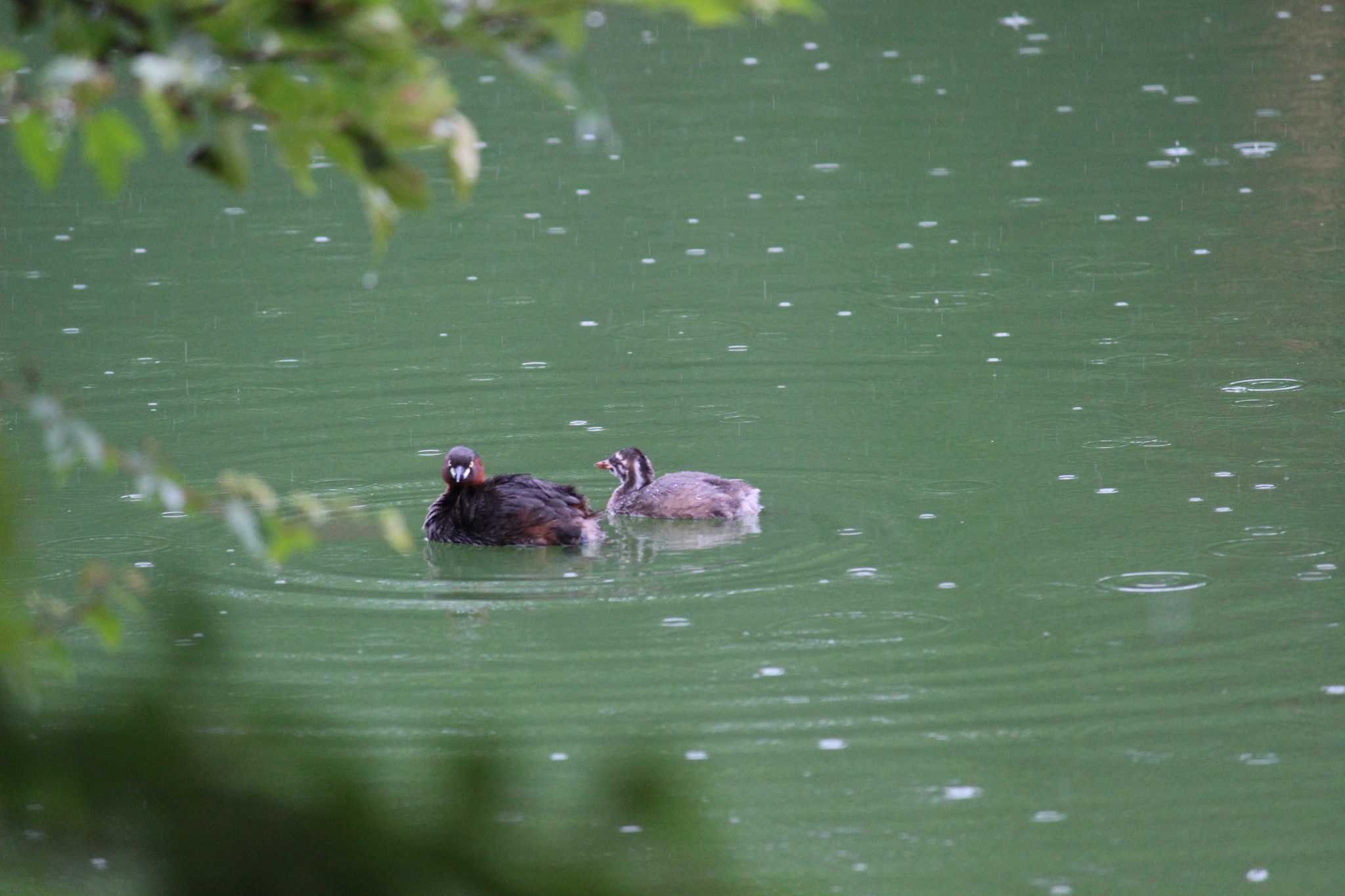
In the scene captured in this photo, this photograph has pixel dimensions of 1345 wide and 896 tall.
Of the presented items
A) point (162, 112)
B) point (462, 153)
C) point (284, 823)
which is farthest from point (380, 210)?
point (284, 823)

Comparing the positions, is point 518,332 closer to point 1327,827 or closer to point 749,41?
point 1327,827

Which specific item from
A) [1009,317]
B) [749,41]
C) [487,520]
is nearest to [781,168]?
[1009,317]

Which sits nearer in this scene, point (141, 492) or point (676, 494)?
point (141, 492)

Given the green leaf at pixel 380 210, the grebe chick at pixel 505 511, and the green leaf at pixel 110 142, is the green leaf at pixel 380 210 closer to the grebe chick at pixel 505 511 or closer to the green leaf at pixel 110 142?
the green leaf at pixel 110 142

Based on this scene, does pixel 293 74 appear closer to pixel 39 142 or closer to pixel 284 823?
pixel 39 142

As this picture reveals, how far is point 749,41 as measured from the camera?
25469 mm

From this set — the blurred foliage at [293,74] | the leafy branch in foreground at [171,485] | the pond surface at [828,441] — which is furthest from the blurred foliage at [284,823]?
the blurred foliage at [293,74]

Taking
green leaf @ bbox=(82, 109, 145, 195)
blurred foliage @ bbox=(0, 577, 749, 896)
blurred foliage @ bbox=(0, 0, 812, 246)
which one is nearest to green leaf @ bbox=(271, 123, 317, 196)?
blurred foliage @ bbox=(0, 0, 812, 246)

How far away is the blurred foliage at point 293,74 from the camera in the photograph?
5.35 feet

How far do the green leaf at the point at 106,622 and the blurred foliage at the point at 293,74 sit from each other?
0.37 metres

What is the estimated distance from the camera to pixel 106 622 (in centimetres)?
172

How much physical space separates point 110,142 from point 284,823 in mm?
746

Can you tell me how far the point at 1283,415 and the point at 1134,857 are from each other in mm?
5518

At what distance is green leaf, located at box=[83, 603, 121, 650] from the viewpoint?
168 cm
